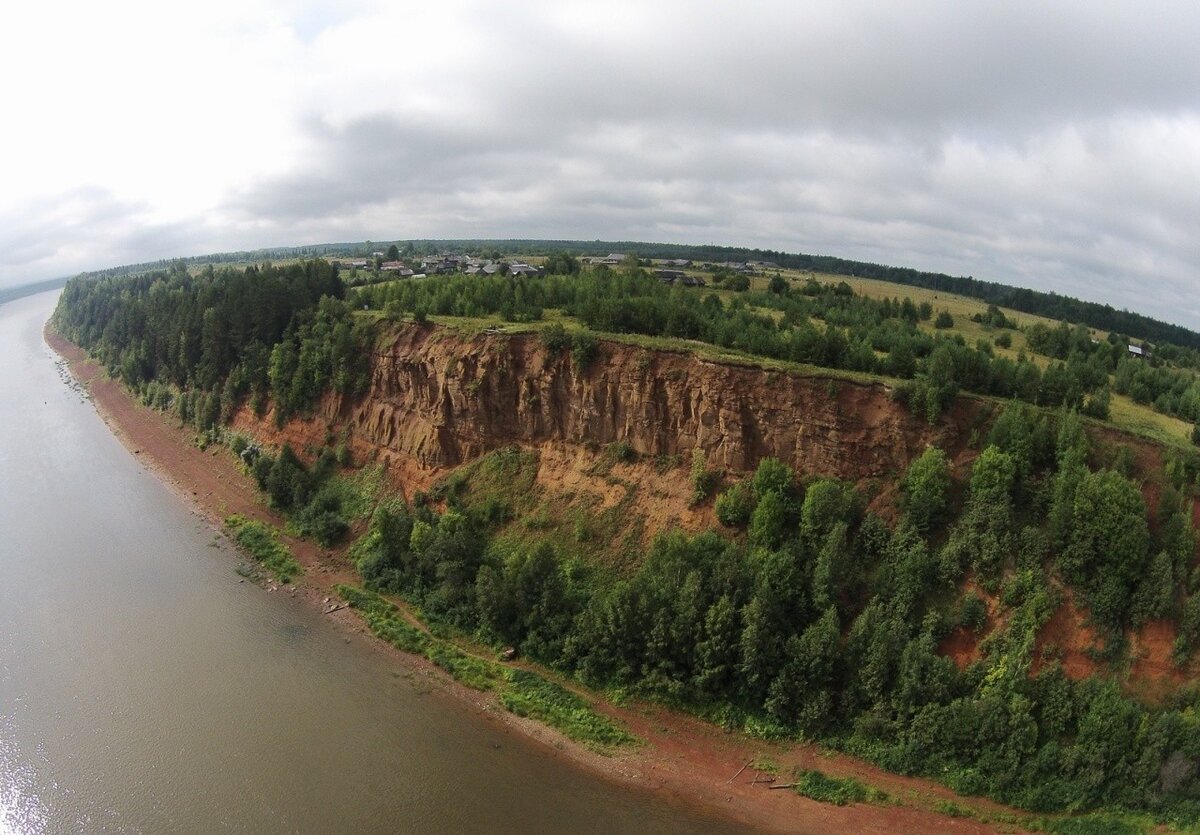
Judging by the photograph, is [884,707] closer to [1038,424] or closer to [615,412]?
[1038,424]

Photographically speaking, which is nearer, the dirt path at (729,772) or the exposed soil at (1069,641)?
the dirt path at (729,772)

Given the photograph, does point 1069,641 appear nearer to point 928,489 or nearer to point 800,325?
point 928,489

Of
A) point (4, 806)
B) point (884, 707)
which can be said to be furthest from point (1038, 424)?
→ point (4, 806)

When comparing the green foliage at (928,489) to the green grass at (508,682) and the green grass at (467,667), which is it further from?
the green grass at (467,667)

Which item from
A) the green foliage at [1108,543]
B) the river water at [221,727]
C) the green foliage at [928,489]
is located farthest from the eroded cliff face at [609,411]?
the river water at [221,727]

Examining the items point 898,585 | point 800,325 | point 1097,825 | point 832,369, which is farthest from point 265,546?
A: point 1097,825

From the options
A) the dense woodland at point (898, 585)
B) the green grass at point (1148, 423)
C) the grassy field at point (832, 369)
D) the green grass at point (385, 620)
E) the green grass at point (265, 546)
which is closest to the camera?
the dense woodland at point (898, 585)
